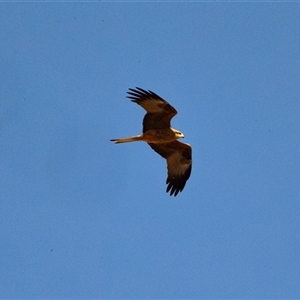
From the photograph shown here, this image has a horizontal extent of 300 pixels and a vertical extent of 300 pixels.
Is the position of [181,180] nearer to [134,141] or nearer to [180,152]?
[180,152]

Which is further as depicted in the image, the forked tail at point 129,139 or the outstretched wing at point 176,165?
the outstretched wing at point 176,165

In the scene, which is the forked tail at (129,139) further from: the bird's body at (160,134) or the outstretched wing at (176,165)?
the outstretched wing at (176,165)

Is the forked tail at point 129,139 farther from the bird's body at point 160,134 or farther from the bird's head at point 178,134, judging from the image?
the bird's head at point 178,134

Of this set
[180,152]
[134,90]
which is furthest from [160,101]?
[180,152]

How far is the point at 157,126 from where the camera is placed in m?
23.1

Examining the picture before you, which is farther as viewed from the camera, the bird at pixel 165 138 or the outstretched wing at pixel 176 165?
the outstretched wing at pixel 176 165

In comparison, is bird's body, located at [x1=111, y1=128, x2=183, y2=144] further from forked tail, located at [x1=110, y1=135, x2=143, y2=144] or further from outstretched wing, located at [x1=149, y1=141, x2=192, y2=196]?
outstretched wing, located at [x1=149, y1=141, x2=192, y2=196]

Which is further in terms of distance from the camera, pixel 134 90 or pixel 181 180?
pixel 181 180

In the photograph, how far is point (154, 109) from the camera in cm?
2284

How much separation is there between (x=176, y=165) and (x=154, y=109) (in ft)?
7.99

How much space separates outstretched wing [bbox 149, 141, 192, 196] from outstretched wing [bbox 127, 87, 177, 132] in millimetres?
1441

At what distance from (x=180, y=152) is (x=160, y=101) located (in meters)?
2.33

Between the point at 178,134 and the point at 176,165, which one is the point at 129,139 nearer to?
the point at 178,134

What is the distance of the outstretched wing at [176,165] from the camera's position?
963 inches
